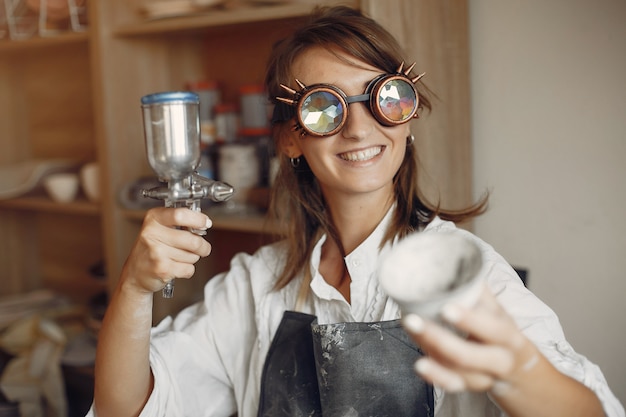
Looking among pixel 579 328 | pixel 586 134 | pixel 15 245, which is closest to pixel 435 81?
pixel 586 134

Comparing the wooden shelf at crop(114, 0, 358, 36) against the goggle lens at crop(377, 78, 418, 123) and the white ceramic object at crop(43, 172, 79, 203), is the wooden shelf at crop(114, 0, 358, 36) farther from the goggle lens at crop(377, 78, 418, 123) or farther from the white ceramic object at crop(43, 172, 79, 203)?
the white ceramic object at crop(43, 172, 79, 203)

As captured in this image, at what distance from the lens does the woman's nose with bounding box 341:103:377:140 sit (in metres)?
1.28

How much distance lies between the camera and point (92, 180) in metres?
2.30

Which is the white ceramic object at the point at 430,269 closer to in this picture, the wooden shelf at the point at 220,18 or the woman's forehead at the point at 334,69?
the woman's forehead at the point at 334,69

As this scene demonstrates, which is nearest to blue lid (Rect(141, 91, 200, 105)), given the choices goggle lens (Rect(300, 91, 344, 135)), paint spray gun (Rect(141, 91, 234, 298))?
paint spray gun (Rect(141, 91, 234, 298))

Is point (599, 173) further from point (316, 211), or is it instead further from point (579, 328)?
point (316, 211)

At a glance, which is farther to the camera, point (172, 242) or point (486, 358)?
point (172, 242)

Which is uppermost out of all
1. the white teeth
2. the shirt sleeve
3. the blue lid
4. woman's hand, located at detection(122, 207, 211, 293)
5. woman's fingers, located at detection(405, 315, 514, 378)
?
the blue lid

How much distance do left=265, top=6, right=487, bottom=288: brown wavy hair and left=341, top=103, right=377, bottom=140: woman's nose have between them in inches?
4.0

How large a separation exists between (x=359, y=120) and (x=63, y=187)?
1.49 m

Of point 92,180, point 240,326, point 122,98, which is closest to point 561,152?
point 240,326

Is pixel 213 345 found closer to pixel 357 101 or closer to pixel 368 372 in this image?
pixel 368 372

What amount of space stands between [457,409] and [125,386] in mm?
611

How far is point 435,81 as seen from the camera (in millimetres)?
1720
